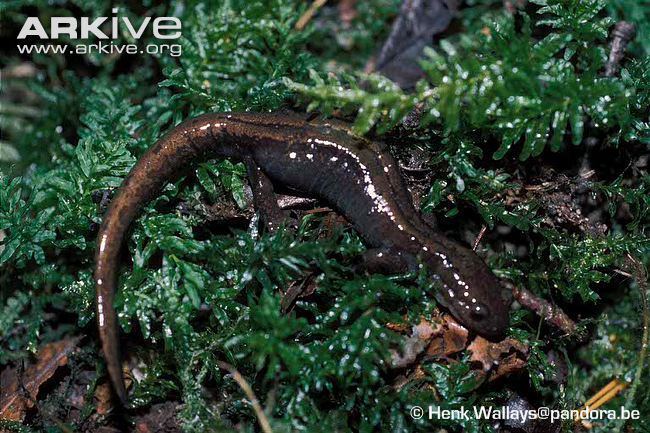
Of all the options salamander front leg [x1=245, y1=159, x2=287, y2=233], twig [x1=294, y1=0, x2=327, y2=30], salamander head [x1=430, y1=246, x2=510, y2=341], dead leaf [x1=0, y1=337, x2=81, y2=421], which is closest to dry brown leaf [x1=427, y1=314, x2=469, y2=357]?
salamander head [x1=430, y1=246, x2=510, y2=341]

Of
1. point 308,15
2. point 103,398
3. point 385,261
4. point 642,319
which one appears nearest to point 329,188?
point 385,261

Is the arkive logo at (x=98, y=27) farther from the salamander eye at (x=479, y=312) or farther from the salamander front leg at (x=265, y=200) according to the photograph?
the salamander eye at (x=479, y=312)

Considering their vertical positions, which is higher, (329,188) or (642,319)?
(329,188)

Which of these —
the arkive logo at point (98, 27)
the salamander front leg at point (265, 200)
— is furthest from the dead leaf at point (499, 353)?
the arkive logo at point (98, 27)

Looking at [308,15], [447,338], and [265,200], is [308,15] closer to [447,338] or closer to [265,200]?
[265,200]

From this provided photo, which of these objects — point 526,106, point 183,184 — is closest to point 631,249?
point 526,106
